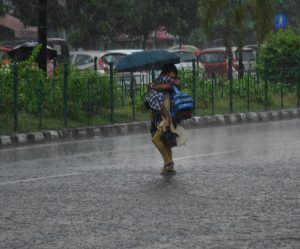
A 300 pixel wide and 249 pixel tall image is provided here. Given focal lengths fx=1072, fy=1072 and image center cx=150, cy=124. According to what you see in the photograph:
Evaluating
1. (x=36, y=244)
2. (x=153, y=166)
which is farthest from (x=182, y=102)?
(x=36, y=244)

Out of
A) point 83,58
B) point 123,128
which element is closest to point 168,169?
point 123,128

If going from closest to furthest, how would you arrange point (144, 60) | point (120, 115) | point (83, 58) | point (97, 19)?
point (120, 115), point (144, 60), point (83, 58), point (97, 19)

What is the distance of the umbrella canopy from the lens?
25844 millimetres

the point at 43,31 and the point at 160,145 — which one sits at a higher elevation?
the point at 43,31

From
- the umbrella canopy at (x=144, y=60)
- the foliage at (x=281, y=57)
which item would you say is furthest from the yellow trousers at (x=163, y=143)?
the foliage at (x=281, y=57)

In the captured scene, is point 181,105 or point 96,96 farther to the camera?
point 96,96

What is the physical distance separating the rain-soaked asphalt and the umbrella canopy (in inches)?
370

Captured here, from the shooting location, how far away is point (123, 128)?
20.0 meters

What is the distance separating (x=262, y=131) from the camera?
19.3 m

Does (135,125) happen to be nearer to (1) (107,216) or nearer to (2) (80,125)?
(2) (80,125)

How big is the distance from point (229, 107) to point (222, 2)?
4.32m

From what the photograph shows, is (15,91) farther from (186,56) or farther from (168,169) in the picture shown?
(186,56)

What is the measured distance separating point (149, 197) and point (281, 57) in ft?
55.3

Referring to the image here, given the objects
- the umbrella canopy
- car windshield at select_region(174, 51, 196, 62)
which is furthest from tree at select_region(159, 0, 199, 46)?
the umbrella canopy
